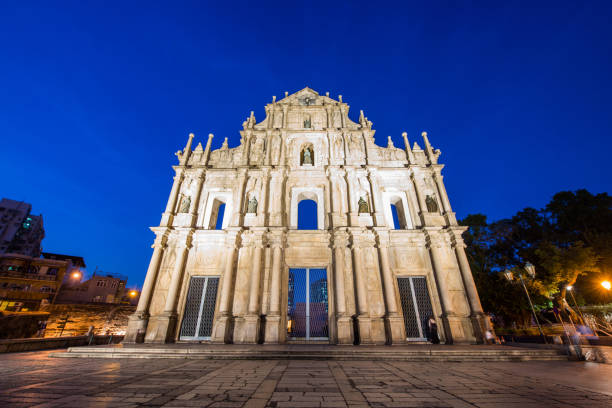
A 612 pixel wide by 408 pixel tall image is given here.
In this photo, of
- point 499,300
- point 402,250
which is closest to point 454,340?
point 402,250

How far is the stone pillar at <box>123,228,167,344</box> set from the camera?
1272 cm

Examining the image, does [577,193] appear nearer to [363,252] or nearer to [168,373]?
[363,252]

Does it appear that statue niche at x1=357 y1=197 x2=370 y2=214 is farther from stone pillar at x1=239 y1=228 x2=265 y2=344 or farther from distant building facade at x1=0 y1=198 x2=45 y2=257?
distant building facade at x1=0 y1=198 x2=45 y2=257

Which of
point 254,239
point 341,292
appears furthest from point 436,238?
point 254,239

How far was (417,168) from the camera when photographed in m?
17.5

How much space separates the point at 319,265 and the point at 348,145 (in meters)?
9.33

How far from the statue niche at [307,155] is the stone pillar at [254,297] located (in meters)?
6.86

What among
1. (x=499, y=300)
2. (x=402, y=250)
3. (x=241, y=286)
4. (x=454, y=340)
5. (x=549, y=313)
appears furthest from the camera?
(x=549, y=313)

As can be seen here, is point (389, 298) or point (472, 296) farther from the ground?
point (472, 296)

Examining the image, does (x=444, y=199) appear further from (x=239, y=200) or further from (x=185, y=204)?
(x=185, y=204)

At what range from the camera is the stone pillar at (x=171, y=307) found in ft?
41.7

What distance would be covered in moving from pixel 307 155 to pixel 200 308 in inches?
486

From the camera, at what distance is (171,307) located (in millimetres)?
13383

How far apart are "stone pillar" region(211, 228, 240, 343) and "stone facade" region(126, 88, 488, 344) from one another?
0.06 metres
